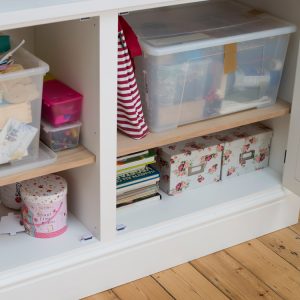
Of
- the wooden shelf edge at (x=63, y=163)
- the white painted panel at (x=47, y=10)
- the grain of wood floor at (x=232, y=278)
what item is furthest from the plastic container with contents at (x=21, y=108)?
the grain of wood floor at (x=232, y=278)

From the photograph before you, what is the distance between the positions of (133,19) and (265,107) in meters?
0.45

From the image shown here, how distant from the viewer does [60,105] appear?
1.60 meters

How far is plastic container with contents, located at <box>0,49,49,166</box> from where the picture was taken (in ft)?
4.86

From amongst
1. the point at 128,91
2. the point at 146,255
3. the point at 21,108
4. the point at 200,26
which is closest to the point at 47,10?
the point at 21,108

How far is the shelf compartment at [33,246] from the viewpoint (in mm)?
1667

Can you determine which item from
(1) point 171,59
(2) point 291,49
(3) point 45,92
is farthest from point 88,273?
(2) point 291,49

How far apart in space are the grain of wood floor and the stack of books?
221mm

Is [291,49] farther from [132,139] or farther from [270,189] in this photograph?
[132,139]

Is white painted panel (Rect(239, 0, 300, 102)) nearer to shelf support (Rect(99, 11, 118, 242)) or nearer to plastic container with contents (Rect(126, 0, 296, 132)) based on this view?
plastic container with contents (Rect(126, 0, 296, 132))

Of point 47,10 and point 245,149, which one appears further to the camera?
point 245,149

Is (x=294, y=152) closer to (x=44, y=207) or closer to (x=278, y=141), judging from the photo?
(x=278, y=141)

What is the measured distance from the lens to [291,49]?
193cm

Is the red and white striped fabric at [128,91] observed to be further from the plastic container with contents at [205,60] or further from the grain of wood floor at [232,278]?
the grain of wood floor at [232,278]

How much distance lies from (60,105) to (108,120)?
0.12 m
